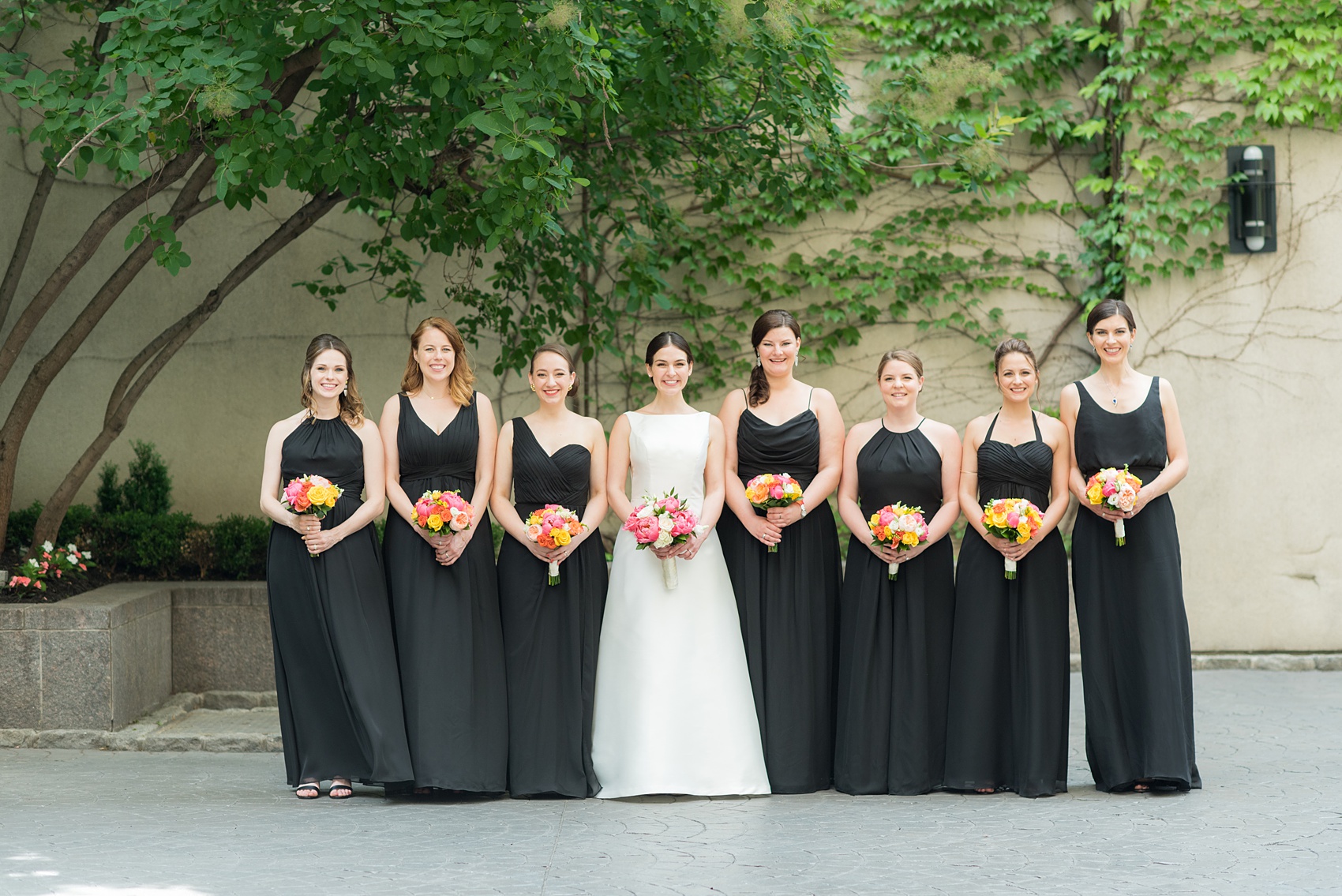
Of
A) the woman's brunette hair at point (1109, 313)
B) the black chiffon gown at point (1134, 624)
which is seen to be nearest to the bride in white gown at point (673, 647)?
the black chiffon gown at point (1134, 624)

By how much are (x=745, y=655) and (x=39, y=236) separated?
6.44 metres

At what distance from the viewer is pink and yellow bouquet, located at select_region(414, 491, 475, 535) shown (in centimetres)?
515

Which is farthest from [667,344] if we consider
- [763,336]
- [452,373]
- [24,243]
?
[24,243]

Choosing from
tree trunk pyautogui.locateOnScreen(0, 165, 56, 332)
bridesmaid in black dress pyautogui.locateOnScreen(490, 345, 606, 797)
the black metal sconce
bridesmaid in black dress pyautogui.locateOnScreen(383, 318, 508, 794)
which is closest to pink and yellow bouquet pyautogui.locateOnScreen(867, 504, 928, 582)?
bridesmaid in black dress pyautogui.locateOnScreen(490, 345, 606, 797)

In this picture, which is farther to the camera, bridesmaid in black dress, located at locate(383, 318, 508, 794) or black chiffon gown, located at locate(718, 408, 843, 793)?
black chiffon gown, located at locate(718, 408, 843, 793)

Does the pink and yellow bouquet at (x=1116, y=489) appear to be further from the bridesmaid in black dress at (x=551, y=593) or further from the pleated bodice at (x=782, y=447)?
the bridesmaid in black dress at (x=551, y=593)

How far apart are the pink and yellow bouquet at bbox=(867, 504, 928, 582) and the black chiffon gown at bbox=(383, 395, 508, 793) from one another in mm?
1766

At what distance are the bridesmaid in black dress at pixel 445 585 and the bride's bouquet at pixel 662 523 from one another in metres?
0.74

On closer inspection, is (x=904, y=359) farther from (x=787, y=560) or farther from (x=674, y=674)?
(x=674, y=674)

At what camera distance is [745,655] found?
5465 mm

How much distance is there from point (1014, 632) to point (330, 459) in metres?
3.19

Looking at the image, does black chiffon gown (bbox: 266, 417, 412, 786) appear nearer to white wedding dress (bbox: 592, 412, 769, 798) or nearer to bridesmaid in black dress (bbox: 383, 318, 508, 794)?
bridesmaid in black dress (bbox: 383, 318, 508, 794)

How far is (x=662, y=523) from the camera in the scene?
5.19 m

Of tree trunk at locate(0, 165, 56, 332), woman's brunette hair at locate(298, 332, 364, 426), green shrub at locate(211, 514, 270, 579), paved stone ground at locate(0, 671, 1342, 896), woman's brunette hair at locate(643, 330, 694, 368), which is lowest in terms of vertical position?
paved stone ground at locate(0, 671, 1342, 896)
